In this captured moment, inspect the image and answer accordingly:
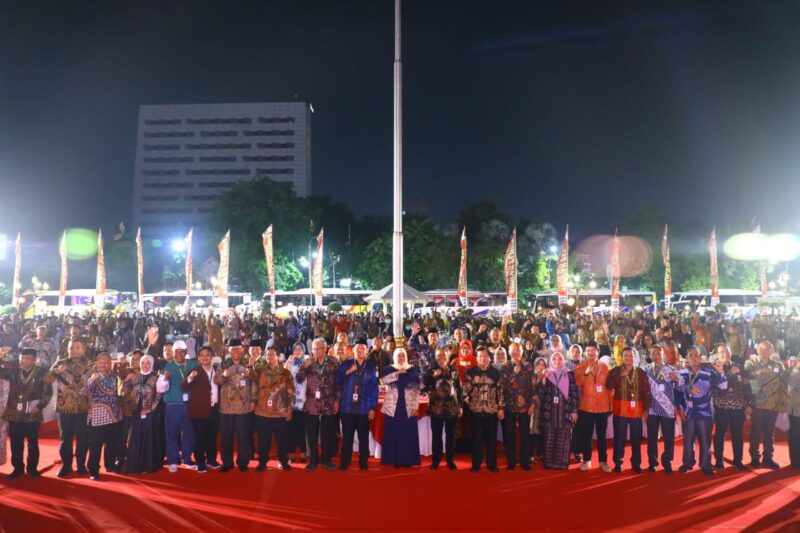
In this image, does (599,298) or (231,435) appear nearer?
(231,435)

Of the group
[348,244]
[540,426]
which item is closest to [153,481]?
[540,426]

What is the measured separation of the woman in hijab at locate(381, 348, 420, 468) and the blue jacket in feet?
0.62

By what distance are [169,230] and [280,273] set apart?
5840 cm

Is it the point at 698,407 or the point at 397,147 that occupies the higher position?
the point at 397,147

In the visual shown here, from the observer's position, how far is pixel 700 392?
296 inches

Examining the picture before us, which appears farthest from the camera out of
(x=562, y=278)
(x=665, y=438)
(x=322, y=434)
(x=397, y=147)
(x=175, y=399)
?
(x=562, y=278)

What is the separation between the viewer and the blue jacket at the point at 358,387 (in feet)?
25.3

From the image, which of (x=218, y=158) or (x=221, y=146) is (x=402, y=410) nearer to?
(x=218, y=158)

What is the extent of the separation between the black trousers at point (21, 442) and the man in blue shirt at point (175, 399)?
1575 millimetres

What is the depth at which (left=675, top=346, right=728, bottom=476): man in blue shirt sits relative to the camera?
7508 mm

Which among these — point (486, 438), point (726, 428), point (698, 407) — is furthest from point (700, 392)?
point (486, 438)

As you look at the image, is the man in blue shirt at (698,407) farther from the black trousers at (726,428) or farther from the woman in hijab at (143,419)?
the woman in hijab at (143,419)

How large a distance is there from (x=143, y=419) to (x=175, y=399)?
458mm

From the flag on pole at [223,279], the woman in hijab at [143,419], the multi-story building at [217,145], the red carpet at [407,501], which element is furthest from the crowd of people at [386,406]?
the multi-story building at [217,145]
